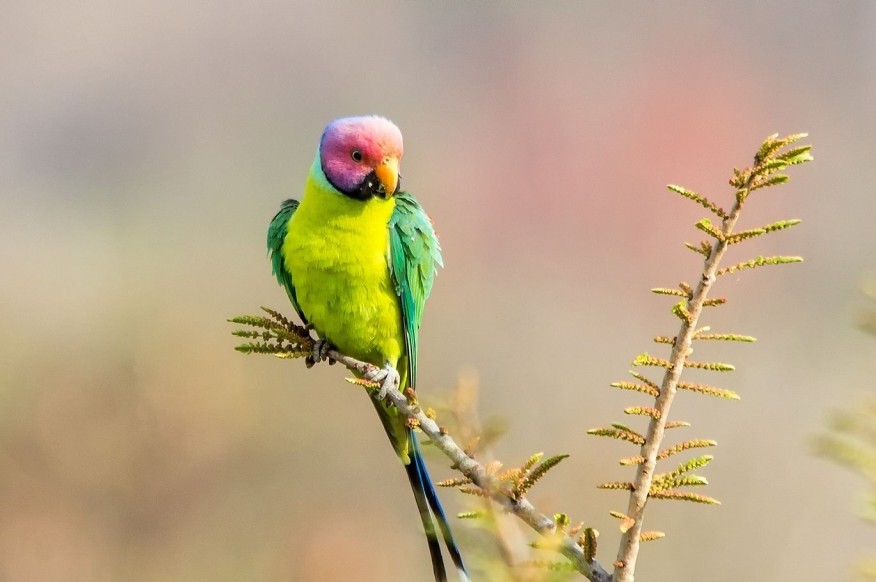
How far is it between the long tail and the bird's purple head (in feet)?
1.34

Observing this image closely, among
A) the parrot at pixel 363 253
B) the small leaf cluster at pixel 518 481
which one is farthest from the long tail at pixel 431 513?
the small leaf cluster at pixel 518 481

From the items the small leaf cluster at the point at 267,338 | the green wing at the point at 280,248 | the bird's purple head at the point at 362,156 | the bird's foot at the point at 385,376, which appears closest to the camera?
the small leaf cluster at the point at 267,338

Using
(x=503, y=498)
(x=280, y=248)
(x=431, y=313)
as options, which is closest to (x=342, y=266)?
(x=280, y=248)

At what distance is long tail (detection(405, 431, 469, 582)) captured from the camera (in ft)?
3.15

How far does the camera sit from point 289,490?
3891 millimetres

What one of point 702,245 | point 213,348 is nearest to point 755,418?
point 213,348

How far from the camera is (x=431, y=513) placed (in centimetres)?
114

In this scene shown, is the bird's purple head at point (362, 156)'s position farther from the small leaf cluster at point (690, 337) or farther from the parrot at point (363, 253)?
the small leaf cluster at point (690, 337)

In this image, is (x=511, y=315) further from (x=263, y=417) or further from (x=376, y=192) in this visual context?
(x=376, y=192)

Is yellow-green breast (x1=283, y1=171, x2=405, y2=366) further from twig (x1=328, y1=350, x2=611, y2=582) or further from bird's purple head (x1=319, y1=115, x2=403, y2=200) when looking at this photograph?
twig (x1=328, y1=350, x2=611, y2=582)

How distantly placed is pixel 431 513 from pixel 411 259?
448 mm

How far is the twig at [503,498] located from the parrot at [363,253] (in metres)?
0.64

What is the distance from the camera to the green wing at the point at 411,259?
1.40 meters

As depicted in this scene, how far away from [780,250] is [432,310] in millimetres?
2688
